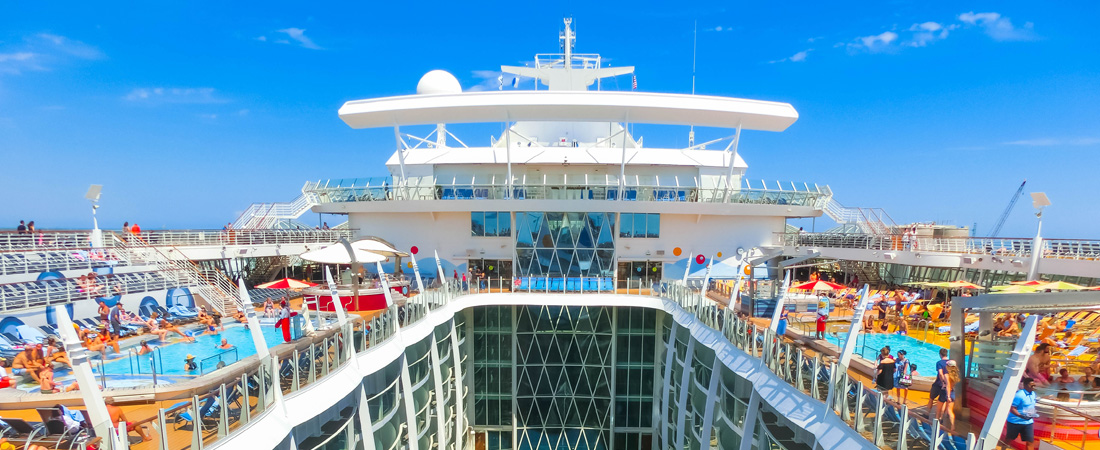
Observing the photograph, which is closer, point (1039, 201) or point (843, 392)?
point (843, 392)

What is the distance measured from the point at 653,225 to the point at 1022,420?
17.4 meters

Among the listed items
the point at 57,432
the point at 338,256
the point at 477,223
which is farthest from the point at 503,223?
the point at 57,432

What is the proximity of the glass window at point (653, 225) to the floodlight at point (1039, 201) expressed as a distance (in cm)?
1188

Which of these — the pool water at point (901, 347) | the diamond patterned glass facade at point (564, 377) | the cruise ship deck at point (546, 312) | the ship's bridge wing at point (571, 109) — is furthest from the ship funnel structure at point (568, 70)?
the pool water at point (901, 347)

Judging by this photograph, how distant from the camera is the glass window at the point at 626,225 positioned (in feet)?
73.4

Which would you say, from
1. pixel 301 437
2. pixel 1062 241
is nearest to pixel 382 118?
pixel 301 437

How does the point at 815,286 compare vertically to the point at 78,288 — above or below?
above

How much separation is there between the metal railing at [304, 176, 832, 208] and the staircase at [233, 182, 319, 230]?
15.9 feet

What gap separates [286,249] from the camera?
24.9 metres

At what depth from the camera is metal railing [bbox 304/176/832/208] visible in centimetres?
2109

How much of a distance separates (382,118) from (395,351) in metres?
12.3

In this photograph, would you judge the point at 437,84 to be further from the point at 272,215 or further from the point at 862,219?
the point at 862,219

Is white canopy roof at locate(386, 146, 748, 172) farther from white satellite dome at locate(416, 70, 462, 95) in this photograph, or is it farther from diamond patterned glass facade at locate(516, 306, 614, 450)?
diamond patterned glass facade at locate(516, 306, 614, 450)

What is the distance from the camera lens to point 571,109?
2052cm
